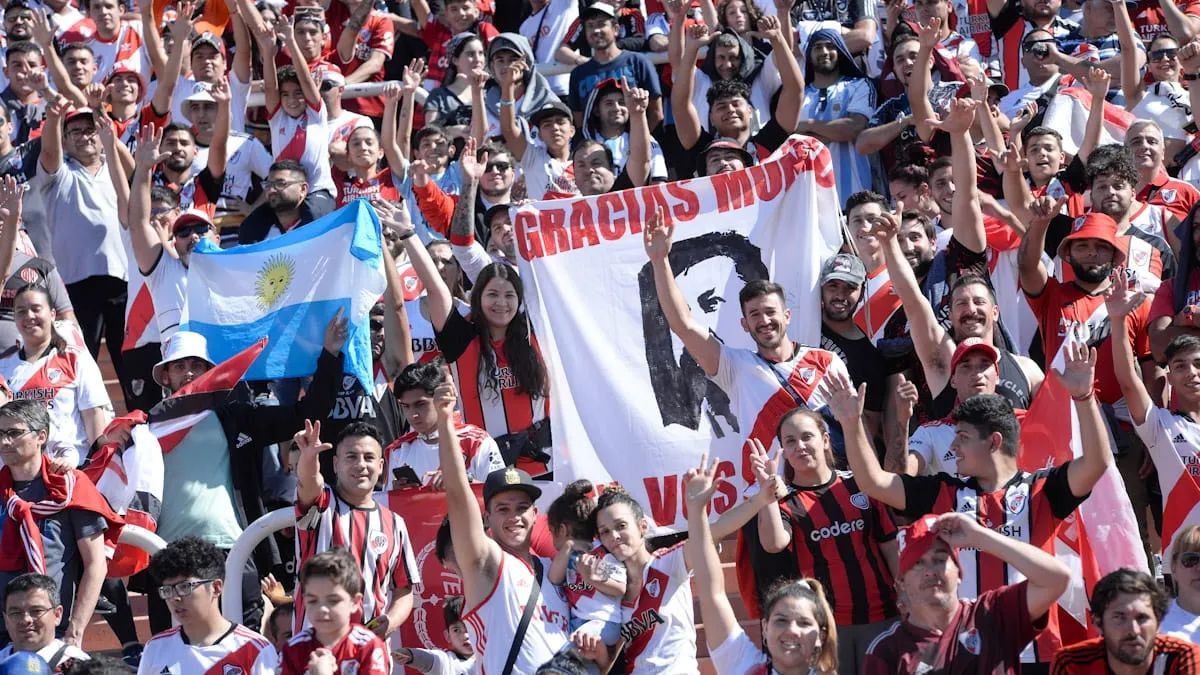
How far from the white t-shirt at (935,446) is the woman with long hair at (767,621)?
1.02 metres

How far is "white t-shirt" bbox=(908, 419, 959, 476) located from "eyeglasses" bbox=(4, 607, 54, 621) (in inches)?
128

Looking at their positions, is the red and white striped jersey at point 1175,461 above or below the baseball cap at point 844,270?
below

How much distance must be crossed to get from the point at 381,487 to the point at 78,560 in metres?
1.45

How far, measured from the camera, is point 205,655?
7.11 meters

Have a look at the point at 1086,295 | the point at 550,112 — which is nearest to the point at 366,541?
the point at 1086,295

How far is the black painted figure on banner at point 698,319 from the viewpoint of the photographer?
897 centimetres

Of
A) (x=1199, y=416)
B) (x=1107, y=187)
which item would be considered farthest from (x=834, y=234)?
(x=1199, y=416)

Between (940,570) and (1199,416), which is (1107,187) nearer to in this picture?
(1199,416)

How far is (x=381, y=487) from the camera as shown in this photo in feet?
29.3

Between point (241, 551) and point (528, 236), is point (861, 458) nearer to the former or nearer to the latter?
point (241, 551)

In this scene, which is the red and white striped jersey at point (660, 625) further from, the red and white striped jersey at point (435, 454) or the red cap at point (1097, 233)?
the red cap at point (1097, 233)

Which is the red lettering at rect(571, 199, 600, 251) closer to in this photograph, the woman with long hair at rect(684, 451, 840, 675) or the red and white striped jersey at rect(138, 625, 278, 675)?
the woman with long hair at rect(684, 451, 840, 675)

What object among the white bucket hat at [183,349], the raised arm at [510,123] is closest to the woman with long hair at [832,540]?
the white bucket hat at [183,349]

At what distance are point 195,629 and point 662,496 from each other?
233cm
